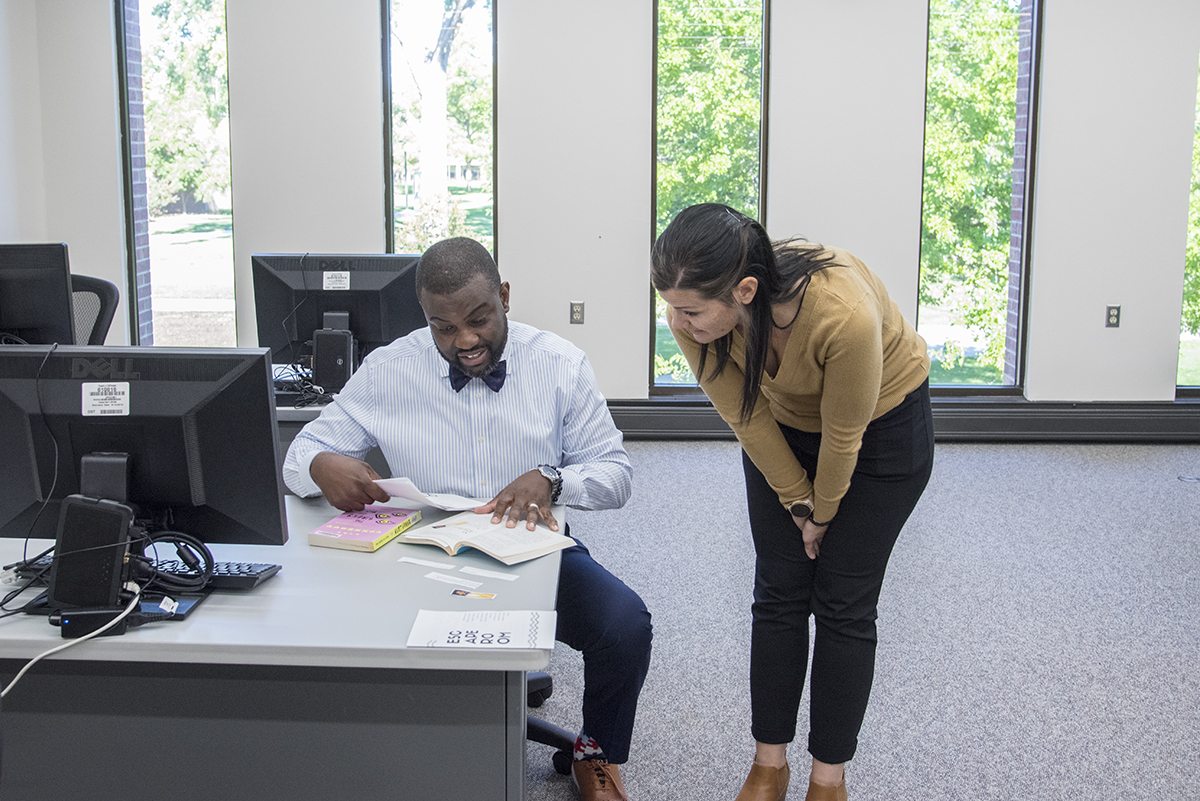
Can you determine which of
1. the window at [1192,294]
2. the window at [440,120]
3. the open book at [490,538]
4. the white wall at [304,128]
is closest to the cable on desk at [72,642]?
the open book at [490,538]

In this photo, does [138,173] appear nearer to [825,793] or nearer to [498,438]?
[498,438]

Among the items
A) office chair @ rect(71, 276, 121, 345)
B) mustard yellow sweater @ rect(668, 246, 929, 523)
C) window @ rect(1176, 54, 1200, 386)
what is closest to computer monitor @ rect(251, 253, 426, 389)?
office chair @ rect(71, 276, 121, 345)

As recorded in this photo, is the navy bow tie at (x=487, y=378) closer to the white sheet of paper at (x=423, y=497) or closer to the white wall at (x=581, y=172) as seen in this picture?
the white sheet of paper at (x=423, y=497)

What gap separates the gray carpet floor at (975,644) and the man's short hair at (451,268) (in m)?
1.06

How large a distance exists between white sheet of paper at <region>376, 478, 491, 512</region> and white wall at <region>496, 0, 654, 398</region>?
3.28 metres

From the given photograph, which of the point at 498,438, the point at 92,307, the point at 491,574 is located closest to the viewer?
the point at 491,574

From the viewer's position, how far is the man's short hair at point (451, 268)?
1865 mm

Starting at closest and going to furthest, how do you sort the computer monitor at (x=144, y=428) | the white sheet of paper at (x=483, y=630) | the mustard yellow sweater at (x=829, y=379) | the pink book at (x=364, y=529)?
1. the white sheet of paper at (x=483, y=630)
2. the computer monitor at (x=144, y=428)
3. the mustard yellow sweater at (x=829, y=379)
4. the pink book at (x=364, y=529)

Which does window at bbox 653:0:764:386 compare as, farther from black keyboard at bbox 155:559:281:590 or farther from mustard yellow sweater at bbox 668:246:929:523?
black keyboard at bbox 155:559:281:590

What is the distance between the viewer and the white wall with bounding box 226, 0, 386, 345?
15.8ft

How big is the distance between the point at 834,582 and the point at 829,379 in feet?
1.33

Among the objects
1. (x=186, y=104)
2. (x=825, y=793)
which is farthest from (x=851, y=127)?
(x=825, y=793)

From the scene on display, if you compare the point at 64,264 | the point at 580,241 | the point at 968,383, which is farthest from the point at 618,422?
the point at 64,264

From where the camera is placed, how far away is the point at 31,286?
2.53 m
